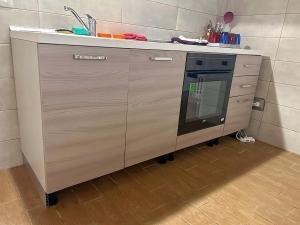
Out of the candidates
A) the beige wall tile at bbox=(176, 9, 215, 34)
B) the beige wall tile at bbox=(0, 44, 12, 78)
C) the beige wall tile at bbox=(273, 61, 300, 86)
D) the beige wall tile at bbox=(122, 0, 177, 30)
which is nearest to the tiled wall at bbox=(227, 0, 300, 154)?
the beige wall tile at bbox=(273, 61, 300, 86)

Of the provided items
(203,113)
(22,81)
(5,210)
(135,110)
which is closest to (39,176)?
(5,210)

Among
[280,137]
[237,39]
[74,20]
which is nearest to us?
[74,20]

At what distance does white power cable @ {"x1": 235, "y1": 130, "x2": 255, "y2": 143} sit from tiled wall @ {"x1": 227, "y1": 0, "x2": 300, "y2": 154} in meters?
0.09

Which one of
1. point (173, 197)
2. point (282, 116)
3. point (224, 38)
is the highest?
point (224, 38)

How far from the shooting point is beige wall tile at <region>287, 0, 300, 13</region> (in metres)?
2.10

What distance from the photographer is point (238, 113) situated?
231 centimetres

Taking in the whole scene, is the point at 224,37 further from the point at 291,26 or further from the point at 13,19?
the point at 13,19

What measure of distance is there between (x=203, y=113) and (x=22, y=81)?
1314mm

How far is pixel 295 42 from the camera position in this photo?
2154mm

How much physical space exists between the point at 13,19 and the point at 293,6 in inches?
87.4

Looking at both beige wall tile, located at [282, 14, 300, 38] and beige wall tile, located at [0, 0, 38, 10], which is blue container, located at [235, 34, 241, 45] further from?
beige wall tile, located at [0, 0, 38, 10]

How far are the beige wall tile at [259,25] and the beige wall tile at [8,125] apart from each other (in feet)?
7.35

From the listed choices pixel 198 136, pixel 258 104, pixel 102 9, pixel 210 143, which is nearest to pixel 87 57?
pixel 102 9

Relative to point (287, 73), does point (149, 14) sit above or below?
above
